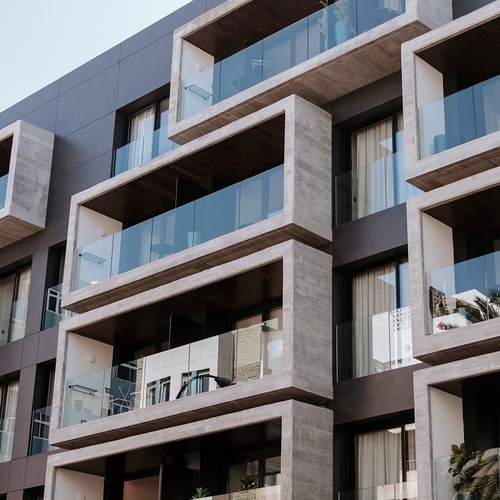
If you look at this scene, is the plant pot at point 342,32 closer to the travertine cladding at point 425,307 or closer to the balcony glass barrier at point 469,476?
the travertine cladding at point 425,307

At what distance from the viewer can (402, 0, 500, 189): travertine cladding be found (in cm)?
2025

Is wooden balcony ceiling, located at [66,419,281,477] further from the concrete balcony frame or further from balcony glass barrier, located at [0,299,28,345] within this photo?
balcony glass barrier, located at [0,299,28,345]

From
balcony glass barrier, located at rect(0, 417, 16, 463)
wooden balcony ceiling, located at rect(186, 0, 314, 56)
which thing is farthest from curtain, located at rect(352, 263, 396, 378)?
balcony glass barrier, located at rect(0, 417, 16, 463)

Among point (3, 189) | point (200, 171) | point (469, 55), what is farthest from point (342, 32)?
point (3, 189)

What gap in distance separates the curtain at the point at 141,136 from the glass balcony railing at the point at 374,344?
337 inches

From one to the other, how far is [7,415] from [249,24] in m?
12.2

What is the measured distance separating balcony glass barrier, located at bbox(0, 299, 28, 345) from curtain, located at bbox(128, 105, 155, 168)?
5.23 metres

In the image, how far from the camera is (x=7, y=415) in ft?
98.8

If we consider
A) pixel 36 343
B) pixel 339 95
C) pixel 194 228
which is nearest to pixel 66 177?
pixel 36 343

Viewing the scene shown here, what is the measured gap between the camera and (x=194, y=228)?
24844 mm

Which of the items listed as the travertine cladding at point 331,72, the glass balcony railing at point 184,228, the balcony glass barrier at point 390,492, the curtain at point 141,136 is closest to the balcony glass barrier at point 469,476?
the balcony glass barrier at point 390,492

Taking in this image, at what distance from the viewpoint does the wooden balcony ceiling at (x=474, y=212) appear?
2020 cm

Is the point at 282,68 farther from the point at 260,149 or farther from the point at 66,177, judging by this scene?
the point at 66,177

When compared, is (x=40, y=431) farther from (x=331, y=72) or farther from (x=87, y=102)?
(x=331, y=72)
